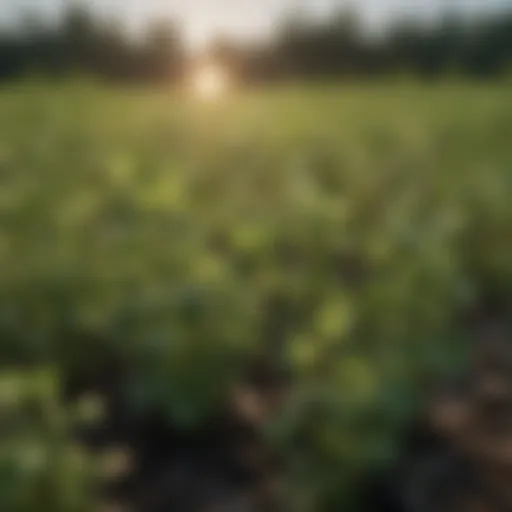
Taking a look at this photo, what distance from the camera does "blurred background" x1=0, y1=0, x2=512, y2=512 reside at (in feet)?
2.78

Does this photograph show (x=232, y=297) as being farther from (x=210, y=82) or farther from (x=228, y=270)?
(x=210, y=82)

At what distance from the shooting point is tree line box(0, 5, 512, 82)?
3.97 ft

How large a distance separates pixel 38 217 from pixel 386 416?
355 millimetres

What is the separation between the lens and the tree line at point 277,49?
1211mm

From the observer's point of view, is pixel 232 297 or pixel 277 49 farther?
pixel 277 49

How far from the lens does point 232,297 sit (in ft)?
2.97

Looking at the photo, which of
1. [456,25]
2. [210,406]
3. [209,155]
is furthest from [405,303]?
[456,25]

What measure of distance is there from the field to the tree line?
4 centimetres

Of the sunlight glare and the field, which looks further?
the sunlight glare

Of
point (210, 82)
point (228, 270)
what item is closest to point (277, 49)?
point (210, 82)

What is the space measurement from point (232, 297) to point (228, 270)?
0.23 feet

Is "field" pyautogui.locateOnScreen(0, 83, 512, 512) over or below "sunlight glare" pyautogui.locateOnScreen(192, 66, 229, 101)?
below

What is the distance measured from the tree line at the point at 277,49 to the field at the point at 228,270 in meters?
0.04

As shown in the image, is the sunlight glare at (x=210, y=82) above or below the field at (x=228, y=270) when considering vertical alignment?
above
